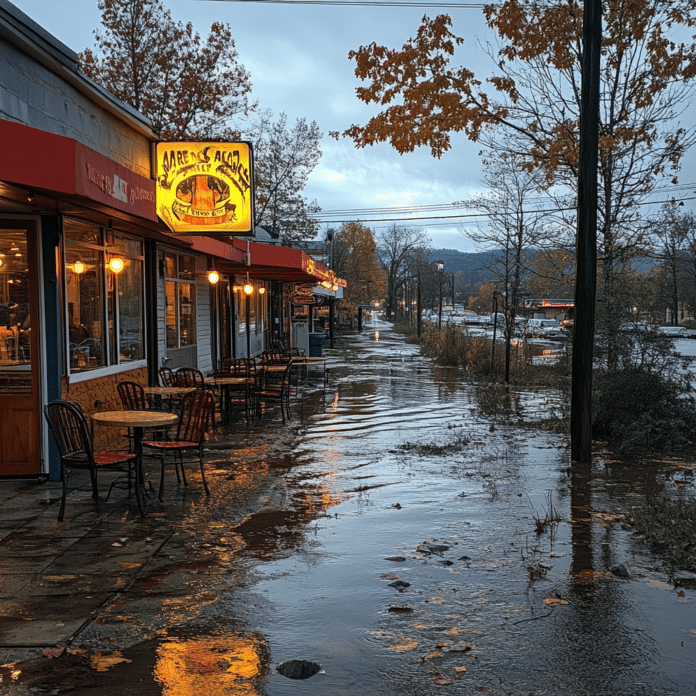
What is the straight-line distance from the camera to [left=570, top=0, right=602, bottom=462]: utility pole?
28.7 feet

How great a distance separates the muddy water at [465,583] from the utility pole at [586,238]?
648mm

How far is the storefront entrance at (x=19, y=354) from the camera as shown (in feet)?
25.5

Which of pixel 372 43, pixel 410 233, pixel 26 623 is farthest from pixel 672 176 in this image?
pixel 410 233

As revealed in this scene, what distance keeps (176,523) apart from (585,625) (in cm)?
372

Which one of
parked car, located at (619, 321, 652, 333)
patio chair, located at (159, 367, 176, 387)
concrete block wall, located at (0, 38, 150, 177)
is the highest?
concrete block wall, located at (0, 38, 150, 177)

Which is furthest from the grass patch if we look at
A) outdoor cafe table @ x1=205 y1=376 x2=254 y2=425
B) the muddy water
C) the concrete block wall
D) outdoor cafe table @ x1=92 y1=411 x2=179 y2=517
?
the concrete block wall

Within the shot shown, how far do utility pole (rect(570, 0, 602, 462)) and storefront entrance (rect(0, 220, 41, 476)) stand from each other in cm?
647

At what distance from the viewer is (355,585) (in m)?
5.07

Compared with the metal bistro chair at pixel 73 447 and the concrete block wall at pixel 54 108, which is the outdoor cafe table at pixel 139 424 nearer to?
the metal bistro chair at pixel 73 447

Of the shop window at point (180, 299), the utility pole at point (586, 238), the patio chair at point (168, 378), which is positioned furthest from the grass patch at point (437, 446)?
the shop window at point (180, 299)

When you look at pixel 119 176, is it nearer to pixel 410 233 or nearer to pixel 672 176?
pixel 672 176

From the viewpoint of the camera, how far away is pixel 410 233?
85062 millimetres

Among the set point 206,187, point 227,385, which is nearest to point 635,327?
point 206,187

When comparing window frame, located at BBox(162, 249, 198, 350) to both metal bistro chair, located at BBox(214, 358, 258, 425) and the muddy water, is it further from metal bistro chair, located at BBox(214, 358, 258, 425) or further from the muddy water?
the muddy water
